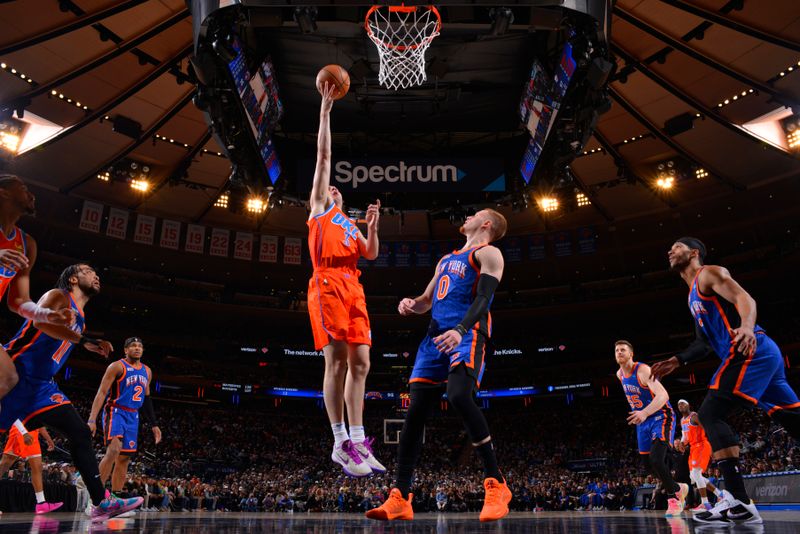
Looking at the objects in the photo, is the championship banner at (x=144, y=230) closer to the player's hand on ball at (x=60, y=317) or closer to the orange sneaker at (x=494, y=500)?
the player's hand on ball at (x=60, y=317)

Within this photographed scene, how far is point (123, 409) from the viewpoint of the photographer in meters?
8.95

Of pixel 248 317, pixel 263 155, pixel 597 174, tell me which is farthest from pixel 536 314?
pixel 263 155

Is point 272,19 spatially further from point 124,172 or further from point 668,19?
point 124,172

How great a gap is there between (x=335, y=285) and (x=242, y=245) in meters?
25.1

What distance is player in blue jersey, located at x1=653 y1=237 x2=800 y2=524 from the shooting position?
4.90 meters

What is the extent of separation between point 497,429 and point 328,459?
376 inches

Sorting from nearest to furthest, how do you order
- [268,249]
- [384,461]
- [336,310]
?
[336,310] < [268,249] < [384,461]

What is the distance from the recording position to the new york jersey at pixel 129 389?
9.02m

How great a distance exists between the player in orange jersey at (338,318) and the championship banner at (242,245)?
24.6m

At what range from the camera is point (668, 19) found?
13758 millimetres

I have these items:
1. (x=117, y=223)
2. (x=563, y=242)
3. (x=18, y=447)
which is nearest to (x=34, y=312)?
(x=18, y=447)

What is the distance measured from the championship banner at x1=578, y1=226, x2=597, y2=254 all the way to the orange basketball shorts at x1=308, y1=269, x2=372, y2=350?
984 inches

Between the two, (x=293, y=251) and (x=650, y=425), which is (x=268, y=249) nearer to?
(x=293, y=251)

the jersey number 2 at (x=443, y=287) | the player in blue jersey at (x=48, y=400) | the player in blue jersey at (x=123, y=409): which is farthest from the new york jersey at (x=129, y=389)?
the jersey number 2 at (x=443, y=287)
